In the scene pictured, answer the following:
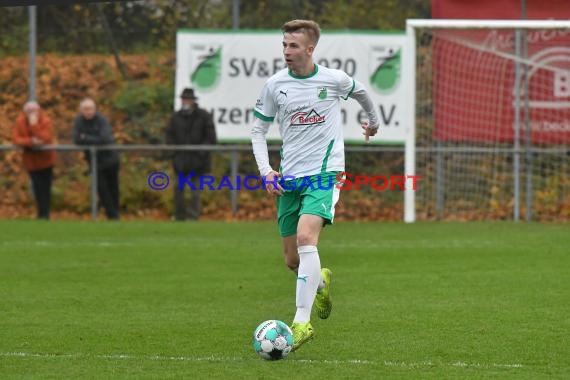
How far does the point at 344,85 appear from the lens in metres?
8.41

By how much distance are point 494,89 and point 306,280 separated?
12362 mm

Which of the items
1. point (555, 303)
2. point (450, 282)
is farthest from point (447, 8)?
point (555, 303)

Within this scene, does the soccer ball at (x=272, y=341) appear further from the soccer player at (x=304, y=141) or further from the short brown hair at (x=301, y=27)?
the short brown hair at (x=301, y=27)

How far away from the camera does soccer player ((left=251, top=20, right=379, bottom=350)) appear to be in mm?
8062

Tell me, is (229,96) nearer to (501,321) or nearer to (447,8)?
(447,8)

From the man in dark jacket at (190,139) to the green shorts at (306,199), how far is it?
11.3 meters

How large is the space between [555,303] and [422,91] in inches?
405

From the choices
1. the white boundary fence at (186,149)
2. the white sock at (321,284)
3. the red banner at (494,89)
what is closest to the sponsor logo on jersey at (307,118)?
the white sock at (321,284)

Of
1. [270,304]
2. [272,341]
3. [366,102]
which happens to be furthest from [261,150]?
[270,304]

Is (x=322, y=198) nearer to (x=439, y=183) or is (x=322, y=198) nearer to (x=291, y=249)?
(x=291, y=249)

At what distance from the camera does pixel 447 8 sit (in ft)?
66.3

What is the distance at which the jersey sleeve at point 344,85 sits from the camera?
330 inches

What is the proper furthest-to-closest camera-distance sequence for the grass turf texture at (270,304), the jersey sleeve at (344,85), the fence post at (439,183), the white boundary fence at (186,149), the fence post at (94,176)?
the fence post at (439,183) < the fence post at (94,176) < the white boundary fence at (186,149) < the jersey sleeve at (344,85) < the grass turf texture at (270,304)

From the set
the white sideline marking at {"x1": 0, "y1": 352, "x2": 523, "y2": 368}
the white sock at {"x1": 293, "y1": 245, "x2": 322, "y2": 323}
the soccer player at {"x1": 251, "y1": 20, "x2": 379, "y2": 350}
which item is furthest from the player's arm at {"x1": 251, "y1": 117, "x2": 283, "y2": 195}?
the white sideline marking at {"x1": 0, "y1": 352, "x2": 523, "y2": 368}
